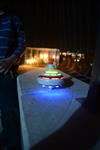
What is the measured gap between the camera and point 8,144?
3.98 feet

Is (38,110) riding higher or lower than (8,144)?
higher

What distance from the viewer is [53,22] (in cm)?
281

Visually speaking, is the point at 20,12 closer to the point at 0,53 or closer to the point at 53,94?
the point at 0,53

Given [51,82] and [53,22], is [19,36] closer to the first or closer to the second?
[51,82]

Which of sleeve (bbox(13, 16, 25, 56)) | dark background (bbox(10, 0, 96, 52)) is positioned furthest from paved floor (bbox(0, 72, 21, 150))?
dark background (bbox(10, 0, 96, 52))

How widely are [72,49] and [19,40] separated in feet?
4.06

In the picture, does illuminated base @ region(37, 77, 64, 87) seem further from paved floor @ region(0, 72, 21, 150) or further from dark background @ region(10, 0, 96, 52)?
dark background @ region(10, 0, 96, 52)

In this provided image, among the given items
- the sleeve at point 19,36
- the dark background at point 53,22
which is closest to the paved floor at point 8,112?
the sleeve at point 19,36

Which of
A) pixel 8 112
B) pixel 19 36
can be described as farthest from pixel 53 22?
pixel 8 112

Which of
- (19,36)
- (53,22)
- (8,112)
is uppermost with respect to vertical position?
(53,22)

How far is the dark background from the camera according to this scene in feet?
7.64

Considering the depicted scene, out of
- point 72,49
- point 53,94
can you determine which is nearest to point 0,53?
point 53,94

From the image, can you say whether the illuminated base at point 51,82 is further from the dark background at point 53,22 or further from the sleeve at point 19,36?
the dark background at point 53,22

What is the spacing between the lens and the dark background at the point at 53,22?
2.33 metres
